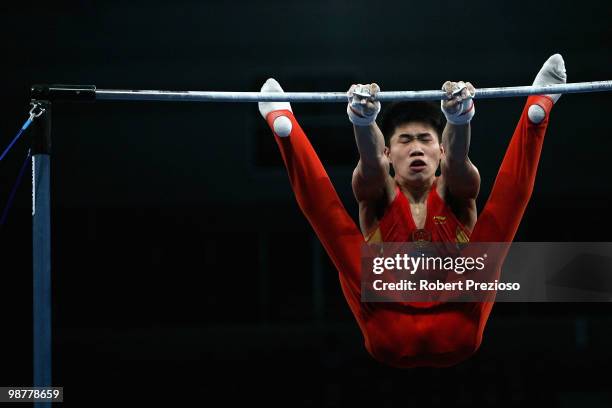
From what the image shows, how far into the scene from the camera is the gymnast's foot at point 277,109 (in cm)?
328

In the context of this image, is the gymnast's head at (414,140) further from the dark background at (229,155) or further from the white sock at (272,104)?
the dark background at (229,155)

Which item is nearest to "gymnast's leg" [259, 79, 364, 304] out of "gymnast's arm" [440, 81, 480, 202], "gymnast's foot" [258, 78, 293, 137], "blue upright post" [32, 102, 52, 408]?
"gymnast's foot" [258, 78, 293, 137]

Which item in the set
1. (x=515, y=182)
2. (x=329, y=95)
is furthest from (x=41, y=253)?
(x=515, y=182)

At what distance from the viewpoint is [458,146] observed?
121 inches

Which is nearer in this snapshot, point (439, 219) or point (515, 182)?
point (515, 182)

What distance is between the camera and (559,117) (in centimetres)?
884

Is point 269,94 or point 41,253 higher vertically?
point 269,94

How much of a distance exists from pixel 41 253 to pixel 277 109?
49.7 inches

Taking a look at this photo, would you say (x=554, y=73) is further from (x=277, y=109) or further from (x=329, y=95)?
(x=277, y=109)

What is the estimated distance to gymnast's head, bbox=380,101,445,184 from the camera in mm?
3314

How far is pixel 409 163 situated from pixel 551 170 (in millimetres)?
5967

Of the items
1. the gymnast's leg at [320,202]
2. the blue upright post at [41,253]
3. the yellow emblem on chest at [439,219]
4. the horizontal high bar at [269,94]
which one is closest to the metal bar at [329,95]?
the horizontal high bar at [269,94]

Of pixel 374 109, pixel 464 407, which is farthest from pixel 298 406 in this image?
pixel 374 109

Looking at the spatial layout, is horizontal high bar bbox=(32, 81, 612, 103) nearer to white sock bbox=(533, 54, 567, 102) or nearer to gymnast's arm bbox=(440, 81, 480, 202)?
gymnast's arm bbox=(440, 81, 480, 202)
